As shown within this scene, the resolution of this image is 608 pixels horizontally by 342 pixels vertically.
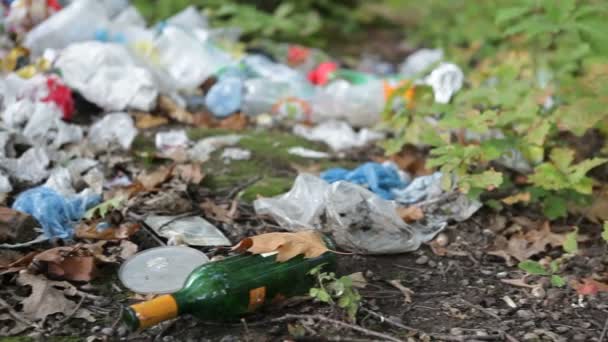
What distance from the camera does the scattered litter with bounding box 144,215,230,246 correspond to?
7.47 ft

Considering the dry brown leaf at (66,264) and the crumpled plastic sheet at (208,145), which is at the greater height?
the crumpled plastic sheet at (208,145)

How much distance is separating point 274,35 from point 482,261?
290 cm

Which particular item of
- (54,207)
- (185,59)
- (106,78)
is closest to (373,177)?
(54,207)

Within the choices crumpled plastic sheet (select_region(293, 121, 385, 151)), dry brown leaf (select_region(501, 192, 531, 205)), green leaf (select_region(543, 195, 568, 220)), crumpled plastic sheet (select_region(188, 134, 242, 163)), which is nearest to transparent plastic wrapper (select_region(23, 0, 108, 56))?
crumpled plastic sheet (select_region(188, 134, 242, 163))

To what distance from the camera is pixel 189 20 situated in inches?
177

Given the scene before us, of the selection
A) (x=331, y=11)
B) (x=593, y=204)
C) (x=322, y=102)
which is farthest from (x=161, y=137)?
(x=331, y=11)

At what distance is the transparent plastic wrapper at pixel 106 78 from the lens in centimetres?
344

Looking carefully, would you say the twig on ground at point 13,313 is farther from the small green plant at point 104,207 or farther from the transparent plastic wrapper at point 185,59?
the transparent plastic wrapper at point 185,59

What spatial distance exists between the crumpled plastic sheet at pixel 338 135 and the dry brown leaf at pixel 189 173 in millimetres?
859

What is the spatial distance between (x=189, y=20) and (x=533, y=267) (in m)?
2.96

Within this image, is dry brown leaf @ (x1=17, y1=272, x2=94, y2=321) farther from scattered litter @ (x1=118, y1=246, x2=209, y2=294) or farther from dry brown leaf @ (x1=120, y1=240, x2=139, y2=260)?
dry brown leaf @ (x1=120, y1=240, x2=139, y2=260)

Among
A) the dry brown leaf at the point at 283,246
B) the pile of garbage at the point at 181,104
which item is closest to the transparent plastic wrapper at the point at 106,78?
the pile of garbage at the point at 181,104

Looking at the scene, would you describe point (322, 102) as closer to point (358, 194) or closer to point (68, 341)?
point (358, 194)

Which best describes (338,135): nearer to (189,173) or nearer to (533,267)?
(189,173)
